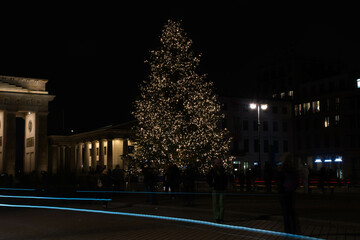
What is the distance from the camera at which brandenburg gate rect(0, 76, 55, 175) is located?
66.7 metres

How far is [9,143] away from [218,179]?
5604 centimetres

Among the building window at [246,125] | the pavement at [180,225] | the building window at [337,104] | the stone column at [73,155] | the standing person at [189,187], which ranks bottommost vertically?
the pavement at [180,225]

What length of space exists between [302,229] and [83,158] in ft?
275

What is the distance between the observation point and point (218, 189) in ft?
51.2

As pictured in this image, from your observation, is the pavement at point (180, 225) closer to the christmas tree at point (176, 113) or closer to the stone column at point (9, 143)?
the christmas tree at point (176, 113)

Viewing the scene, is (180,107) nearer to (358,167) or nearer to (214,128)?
(214,128)

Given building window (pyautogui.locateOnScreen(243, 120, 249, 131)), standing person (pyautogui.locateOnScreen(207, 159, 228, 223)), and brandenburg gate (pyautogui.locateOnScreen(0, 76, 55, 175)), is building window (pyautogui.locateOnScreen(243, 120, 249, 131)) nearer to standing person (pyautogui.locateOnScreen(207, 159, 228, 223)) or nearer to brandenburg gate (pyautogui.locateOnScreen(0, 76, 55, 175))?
brandenburg gate (pyautogui.locateOnScreen(0, 76, 55, 175))

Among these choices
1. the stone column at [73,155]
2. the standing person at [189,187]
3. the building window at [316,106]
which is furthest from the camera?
the stone column at [73,155]

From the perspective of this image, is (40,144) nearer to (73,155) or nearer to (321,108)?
Result: (73,155)

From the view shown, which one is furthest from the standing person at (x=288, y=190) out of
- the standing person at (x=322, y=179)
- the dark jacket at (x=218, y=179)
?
the standing person at (x=322, y=179)

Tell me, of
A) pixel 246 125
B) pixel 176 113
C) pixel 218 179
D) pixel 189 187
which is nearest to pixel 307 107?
pixel 246 125

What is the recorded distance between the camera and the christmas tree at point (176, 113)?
118ft

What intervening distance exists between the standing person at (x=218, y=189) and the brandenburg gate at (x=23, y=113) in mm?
54103

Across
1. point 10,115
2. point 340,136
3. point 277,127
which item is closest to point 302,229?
point 10,115
